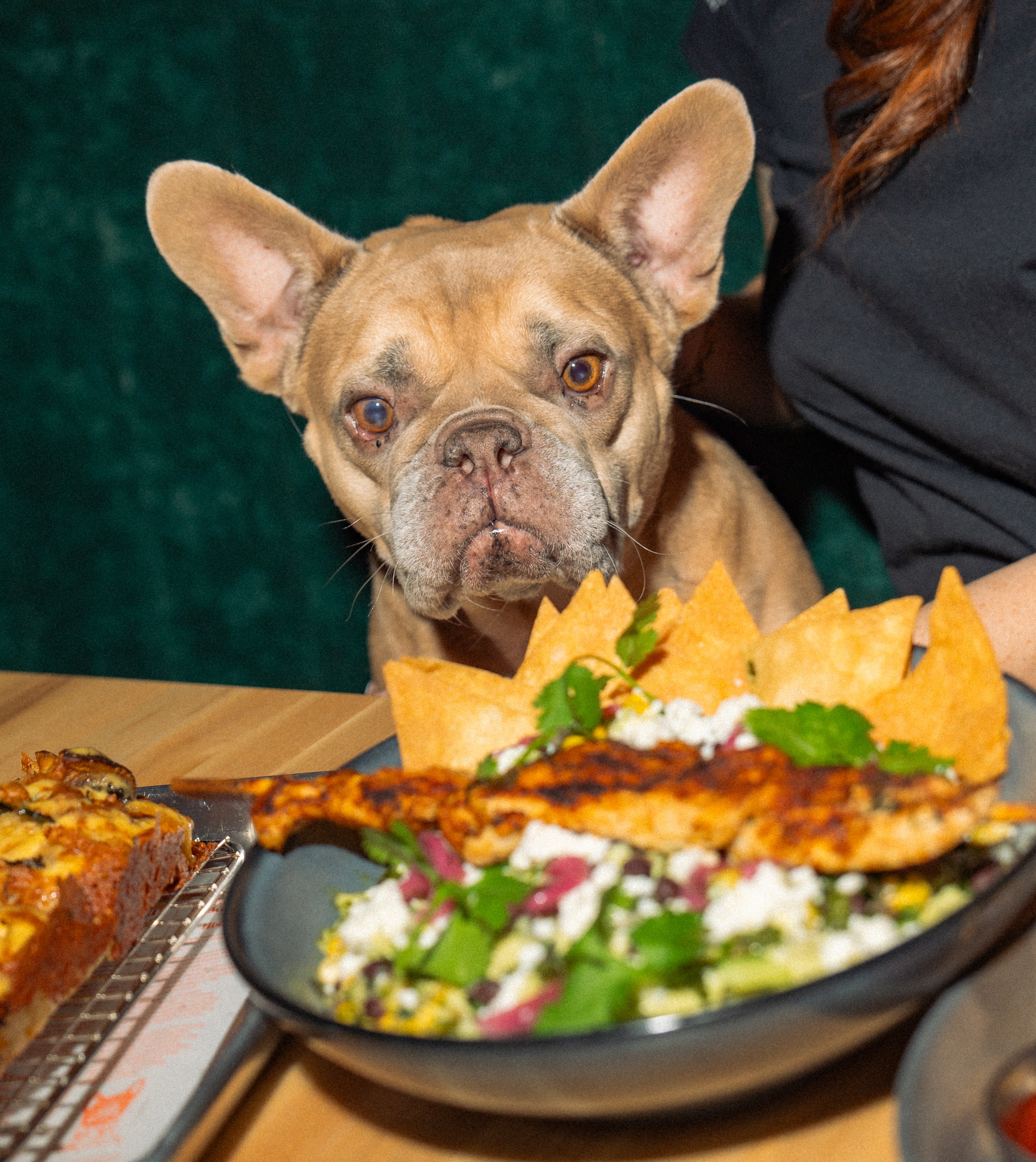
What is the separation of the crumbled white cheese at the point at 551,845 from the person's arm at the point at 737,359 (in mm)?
1615

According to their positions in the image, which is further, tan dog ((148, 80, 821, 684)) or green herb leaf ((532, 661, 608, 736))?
tan dog ((148, 80, 821, 684))

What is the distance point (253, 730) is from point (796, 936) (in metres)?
1.07

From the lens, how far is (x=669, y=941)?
1.99 feet

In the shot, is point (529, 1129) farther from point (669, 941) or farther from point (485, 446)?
point (485, 446)

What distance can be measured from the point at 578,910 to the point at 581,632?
15.2 inches

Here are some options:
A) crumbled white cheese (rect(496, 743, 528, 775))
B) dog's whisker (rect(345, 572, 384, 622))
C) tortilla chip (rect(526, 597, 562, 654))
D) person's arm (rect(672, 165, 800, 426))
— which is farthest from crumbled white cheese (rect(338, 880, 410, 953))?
dog's whisker (rect(345, 572, 384, 622))

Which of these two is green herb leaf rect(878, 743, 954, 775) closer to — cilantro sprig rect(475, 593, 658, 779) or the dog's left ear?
cilantro sprig rect(475, 593, 658, 779)

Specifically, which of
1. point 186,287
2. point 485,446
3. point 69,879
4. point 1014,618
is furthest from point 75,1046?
point 186,287

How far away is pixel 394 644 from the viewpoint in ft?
7.12

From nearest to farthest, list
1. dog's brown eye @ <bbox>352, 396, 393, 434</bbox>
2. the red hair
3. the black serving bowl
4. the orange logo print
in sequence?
the black serving bowl, the orange logo print, the red hair, dog's brown eye @ <bbox>352, 396, 393, 434</bbox>

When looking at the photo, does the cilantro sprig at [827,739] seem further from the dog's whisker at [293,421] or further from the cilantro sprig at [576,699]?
the dog's whisker at [293,421]

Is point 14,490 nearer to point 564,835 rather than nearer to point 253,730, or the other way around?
point 253,730

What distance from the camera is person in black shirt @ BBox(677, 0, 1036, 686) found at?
4.83 feet

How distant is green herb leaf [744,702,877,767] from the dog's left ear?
3.69 ft
